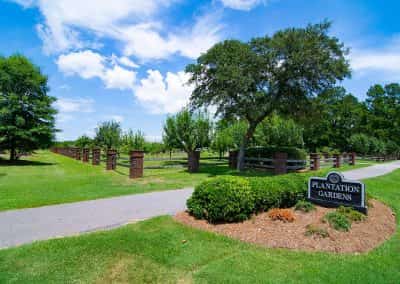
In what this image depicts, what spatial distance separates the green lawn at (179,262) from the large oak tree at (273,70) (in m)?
10.3

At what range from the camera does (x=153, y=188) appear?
898cm

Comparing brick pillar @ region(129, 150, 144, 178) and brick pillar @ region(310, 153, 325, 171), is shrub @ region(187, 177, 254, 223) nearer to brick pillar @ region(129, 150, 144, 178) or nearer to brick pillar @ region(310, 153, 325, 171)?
brick pillar @ region(129, 150, 144, 178)

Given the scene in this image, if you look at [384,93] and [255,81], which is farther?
[384,93]

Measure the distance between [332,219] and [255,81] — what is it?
10.4 meters

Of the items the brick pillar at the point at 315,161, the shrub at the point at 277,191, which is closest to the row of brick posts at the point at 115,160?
the shrub at the point at 277,191

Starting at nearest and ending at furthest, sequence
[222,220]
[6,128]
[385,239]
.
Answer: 1. [385,239]
2. [222,220]
3. [6,128]

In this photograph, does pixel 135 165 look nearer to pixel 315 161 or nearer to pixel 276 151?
pixel 276 151

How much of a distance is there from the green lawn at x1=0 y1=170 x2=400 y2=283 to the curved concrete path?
0.60 meters

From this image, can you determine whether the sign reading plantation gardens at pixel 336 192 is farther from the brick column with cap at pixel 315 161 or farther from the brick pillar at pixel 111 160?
the brick pillar at pixel 111 160

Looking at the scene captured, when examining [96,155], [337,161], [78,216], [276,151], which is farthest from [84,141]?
[78,216]


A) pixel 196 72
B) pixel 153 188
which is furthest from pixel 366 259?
pixel 196 72

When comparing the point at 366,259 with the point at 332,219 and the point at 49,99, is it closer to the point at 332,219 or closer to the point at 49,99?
the point at 332,219

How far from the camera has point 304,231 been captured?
175 inches

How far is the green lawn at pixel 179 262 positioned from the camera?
310cm
